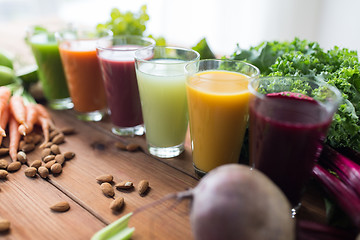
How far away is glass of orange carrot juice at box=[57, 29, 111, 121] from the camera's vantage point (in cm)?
149

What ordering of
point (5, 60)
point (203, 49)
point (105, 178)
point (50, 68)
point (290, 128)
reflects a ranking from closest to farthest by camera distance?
point (290, 128) < point (105, 178) < point (203, 49) < point (50, 68) < point (5, 60)

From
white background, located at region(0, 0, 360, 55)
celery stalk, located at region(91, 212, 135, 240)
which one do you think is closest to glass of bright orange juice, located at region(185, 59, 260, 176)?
celery stalk, located at region(91, 212, 135, 240)

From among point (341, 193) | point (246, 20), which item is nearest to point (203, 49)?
point (341, 193)

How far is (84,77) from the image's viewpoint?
153 cm

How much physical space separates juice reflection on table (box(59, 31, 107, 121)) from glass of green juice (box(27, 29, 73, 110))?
107 millimetres

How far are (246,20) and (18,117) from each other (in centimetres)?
225

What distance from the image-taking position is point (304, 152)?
892mm

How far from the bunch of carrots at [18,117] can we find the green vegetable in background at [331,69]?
86cm

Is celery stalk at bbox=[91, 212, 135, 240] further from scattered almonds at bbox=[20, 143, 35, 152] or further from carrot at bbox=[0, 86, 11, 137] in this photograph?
carrot at bbox=[0, 86, 11, 137]

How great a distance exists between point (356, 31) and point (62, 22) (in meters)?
2.30

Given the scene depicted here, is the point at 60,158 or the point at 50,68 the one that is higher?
the point at 50,68

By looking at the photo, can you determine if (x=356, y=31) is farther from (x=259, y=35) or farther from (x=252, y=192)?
(x=252, y=192)

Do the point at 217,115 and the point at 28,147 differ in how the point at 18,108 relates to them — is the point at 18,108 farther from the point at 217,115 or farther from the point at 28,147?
the point at 217,115

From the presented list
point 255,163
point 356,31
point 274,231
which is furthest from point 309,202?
point 356,31
